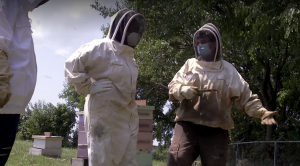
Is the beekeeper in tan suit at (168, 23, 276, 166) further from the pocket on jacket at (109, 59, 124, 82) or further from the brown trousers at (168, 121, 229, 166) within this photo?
the pocket on jacket at (109, 59, 124, 82)

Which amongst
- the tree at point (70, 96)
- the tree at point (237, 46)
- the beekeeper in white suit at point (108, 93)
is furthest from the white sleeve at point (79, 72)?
the tree at point (70, 96)

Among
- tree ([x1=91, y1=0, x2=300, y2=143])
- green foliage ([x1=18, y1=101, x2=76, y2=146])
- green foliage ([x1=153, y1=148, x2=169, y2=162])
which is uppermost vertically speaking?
tree ([x1=91, y1=0, x2=300, y2=143])

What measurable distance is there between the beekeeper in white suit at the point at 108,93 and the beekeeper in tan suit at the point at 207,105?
0.52 metres

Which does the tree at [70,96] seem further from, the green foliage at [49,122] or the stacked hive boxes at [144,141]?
the stacked hive boxes at [144,141]

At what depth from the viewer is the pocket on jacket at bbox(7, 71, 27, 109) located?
2.50 m

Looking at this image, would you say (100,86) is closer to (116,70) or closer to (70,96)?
(116,70)

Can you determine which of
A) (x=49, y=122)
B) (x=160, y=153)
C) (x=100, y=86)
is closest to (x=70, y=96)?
(x=49, y=122)

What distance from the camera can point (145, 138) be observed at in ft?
19.2

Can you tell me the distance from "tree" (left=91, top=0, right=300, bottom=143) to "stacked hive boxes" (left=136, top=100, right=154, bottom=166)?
8.17 ft

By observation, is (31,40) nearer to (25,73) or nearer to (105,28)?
(25,73)

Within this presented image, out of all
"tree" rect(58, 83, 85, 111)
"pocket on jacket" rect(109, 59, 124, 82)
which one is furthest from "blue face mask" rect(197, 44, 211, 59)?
"tree" rect(58, 83, 85, 111)

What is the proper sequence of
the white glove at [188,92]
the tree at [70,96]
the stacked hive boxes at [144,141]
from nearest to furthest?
the white glove at [188,92] → the stacked hive boxes at [144,141] → the tree at [70,96]

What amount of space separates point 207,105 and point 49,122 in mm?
20844

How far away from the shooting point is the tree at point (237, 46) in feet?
24.2
